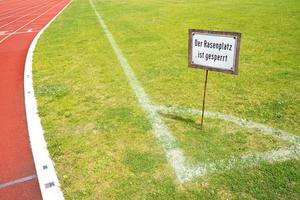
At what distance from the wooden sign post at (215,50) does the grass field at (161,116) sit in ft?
3.34

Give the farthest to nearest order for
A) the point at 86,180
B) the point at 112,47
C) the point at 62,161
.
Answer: the point at 112,47 < the point at 62,161 < the point at 86,180

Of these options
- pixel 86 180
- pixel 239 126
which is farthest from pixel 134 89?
pixel 86 180

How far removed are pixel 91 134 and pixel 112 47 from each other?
20.5 ft

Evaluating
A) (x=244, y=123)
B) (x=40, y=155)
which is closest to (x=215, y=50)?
(x=244, y=123)

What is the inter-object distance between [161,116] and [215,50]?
1.58 metres

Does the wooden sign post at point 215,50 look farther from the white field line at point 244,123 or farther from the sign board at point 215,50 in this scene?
the white field line at point 244,123

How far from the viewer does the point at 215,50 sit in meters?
4.82

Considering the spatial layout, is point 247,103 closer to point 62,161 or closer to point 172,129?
point 172,129

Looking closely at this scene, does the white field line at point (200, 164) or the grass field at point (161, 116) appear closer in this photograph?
the grass field at point (161, 116)

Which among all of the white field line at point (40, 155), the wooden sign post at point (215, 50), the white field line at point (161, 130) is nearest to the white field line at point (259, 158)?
the white field line at point (161, 130)

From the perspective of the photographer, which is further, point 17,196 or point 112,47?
point 112,47

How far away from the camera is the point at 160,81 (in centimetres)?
743

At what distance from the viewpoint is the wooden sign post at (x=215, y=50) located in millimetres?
4605

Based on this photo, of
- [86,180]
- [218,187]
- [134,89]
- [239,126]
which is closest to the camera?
[218,187]
